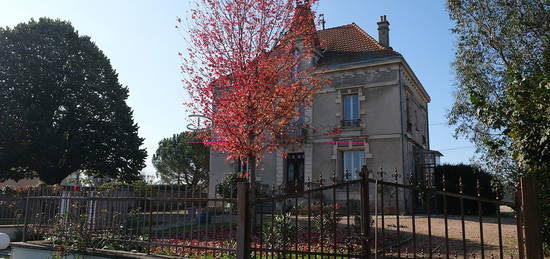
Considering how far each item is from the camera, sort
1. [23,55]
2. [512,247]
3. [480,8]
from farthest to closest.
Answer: [23,55]
[480,8]
[512,247]


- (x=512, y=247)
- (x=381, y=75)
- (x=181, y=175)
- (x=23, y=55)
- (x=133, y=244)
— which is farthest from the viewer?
(x=181, y=175)

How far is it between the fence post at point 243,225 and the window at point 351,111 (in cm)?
1392

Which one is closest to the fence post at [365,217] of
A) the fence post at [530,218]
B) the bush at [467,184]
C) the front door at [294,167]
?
the fence post at [530,218]

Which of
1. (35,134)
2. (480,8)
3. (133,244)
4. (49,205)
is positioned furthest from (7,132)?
(480,8)

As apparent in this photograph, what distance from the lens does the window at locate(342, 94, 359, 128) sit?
1871cm

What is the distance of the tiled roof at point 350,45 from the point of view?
19.1 meters

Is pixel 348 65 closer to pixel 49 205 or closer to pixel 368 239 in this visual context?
pixel 49 205

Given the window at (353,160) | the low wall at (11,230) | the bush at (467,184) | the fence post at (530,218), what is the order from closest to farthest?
the fence post at (530,218)
the low wall at (11,230)
the bush at (467,184)
the window at (353,160)

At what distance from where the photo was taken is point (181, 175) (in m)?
39.7

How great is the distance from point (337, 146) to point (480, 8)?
7987 millimetres

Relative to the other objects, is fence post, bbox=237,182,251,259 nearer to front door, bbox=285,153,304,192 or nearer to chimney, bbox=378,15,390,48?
front door, bbox=285,153,304,192

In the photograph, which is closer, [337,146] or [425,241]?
[425,241]

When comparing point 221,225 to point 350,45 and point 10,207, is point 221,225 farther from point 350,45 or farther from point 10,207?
point 350,45

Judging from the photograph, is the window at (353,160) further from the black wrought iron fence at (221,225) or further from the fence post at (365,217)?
the fence post at (365,217)
